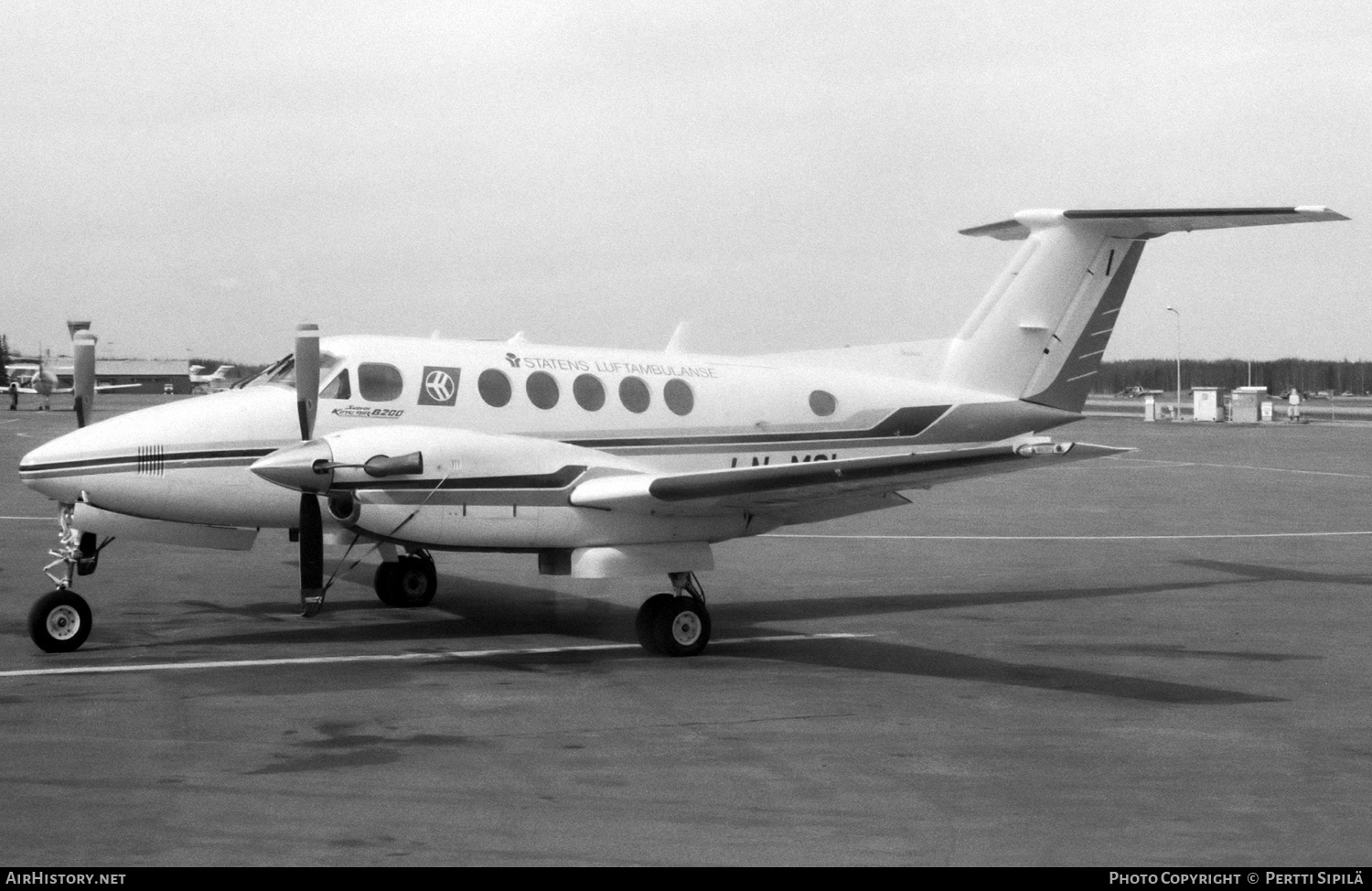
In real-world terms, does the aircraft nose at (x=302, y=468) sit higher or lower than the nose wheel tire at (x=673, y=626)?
higher

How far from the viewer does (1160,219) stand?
1614cm

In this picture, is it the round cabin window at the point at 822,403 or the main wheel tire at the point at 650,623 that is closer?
the main wheel tire at the point at 650,623

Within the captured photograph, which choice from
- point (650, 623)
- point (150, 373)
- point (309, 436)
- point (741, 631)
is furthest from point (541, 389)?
point (150, 373)

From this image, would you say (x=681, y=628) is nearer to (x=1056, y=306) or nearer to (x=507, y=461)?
(x=507, y=461)

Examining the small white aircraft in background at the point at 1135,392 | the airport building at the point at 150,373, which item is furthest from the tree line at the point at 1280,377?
the airport building at the point at 150,373

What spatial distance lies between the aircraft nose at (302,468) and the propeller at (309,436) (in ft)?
1.15

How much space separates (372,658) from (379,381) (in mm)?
2594

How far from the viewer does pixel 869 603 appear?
→ 15.9 metres

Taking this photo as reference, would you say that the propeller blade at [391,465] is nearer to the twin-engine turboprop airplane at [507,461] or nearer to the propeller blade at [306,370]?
the twin-engine turboprop airplane at [507,461]

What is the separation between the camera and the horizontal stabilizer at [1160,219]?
50.6 feet

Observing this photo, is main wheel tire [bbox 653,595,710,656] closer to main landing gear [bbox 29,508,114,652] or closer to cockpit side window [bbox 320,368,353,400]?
cockpit side window [bbox 320,368,353,400]

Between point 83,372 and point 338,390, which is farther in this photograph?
point 83,372

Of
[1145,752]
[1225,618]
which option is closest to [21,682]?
[1145,752]

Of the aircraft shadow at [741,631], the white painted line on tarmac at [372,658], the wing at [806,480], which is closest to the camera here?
the white painted line on tarmac at [372,658]
